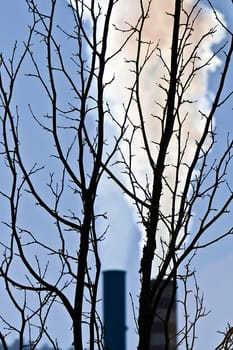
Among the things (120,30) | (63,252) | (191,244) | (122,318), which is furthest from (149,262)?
(122,318)

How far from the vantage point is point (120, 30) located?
230 centimetres

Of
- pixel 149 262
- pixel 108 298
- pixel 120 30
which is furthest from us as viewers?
pixel 108 298

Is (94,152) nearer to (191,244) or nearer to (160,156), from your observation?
(160,156)

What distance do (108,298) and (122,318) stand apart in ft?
2.21

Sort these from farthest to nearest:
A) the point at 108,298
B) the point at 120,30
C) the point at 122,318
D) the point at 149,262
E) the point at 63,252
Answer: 1. the point at 122,318
2. the point at 108,298
3. the point at 120,30
4. the point at 63,252
5. the point at 149,262

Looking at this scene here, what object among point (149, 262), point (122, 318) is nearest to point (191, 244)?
point (149, 262)

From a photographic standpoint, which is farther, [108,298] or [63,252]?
[108,298]

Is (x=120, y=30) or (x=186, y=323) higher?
(x=120, y=30)

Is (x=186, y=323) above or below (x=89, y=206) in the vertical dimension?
below

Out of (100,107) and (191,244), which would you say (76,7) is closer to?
(100,107)

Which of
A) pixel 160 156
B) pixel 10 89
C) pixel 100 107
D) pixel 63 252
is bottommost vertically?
pixel 63 252

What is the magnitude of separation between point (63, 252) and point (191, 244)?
49cm

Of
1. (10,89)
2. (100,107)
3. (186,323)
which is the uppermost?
(10,89)

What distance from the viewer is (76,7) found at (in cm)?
222
